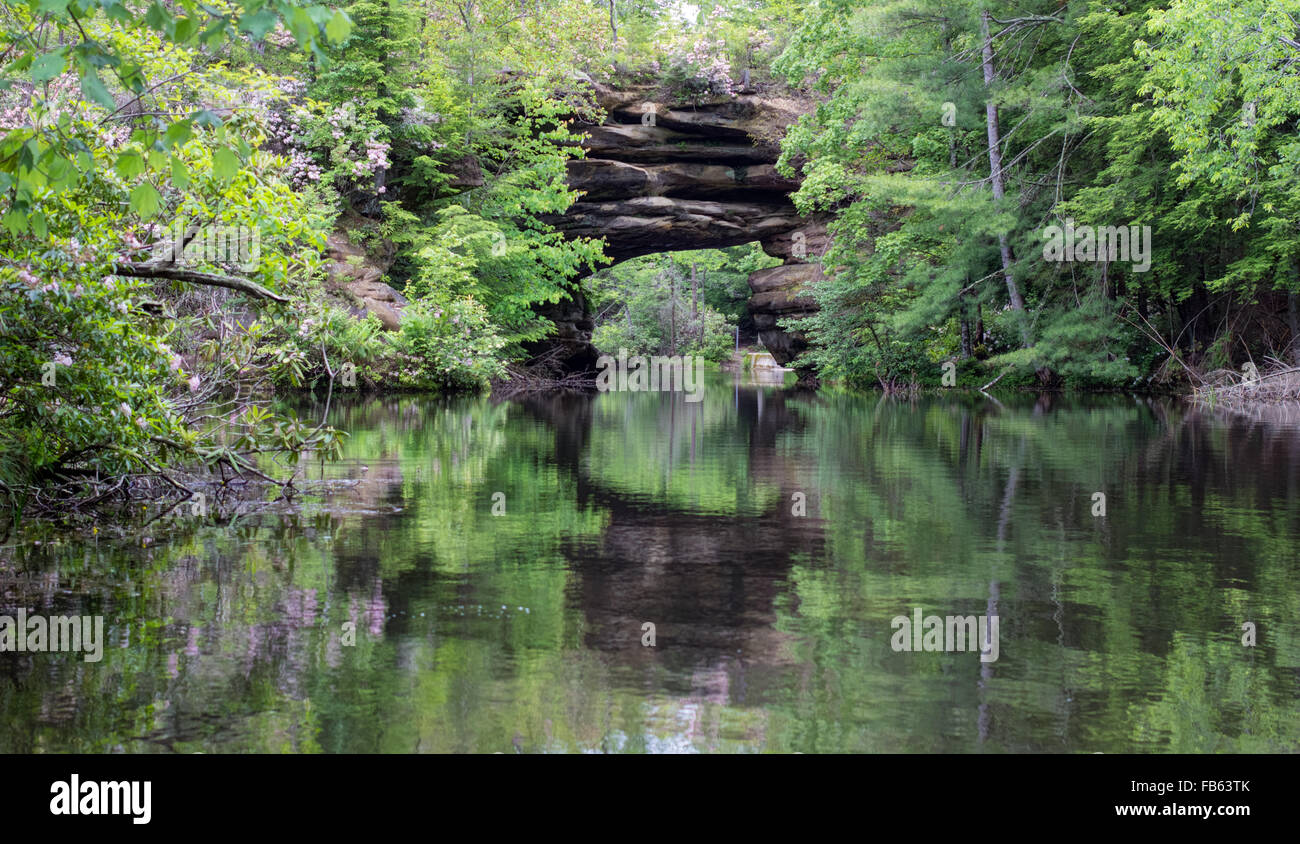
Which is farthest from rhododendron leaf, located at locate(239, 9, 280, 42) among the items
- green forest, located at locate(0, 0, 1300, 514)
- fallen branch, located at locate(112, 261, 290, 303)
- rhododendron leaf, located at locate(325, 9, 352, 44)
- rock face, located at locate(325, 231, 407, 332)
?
rock face, located at locate(325, 231, 407, 332)

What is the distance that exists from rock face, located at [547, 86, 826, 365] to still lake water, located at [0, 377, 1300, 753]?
2798 cm

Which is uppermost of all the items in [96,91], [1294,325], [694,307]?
[694,307]

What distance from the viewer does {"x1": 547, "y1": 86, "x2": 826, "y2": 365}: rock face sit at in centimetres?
3800

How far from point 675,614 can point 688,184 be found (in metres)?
34.9

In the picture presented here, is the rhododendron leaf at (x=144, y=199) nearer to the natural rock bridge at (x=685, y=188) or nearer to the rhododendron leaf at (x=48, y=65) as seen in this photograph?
the rhododendron leaf at (x=48, y=65)

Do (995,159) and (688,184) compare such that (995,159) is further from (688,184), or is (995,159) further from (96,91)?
(96,91)

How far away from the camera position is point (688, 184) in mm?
39281

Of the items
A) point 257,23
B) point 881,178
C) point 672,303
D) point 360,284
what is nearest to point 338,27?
point 257,23

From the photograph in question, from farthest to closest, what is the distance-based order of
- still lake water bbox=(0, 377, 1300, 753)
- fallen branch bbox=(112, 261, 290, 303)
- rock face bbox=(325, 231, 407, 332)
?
rock face bbox=(325, 231, 407, 332) < fallen branch bbox=(112, 261, 290, 303) < still lake water bbox=(0, 377, 1300, 753)

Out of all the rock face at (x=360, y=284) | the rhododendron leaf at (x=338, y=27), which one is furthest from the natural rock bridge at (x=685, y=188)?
the rhododendron leaf at (x=338, y=27)

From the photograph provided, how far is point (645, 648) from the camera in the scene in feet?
16.5

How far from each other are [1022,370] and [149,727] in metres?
30.3

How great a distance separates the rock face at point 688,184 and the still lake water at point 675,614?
1102 inches

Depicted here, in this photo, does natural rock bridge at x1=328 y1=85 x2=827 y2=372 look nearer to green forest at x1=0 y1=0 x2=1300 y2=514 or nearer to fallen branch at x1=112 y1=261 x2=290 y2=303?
green forest at x1=0 y1=0 x2=1300 y2=514
